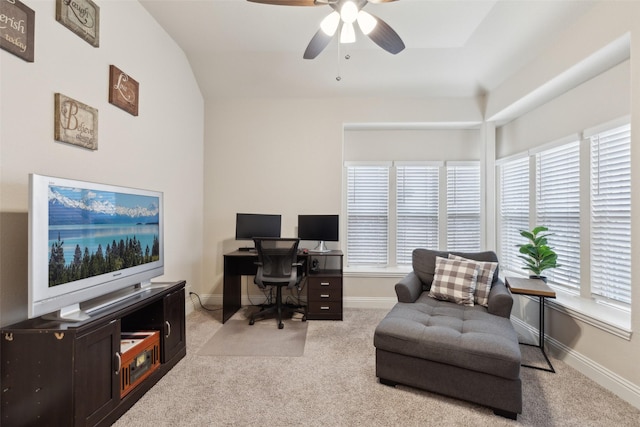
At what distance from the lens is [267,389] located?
199 centimetres

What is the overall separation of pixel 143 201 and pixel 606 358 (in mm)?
3639

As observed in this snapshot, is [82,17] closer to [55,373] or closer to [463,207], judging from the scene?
[55,373]

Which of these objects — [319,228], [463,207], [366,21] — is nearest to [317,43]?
[366,21]

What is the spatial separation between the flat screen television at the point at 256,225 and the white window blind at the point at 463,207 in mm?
2432

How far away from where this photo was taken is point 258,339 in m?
2.79

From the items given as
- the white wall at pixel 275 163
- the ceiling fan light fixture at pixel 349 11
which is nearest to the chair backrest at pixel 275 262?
the white wall at pixel 275 163

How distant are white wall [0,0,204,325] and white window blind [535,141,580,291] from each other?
13.3 ft

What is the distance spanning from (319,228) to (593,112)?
2866 millimetres

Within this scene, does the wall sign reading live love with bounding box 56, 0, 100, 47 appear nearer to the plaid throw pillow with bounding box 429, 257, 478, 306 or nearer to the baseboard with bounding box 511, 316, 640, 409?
the plaid throw pillow with bounding box 429, 257, 478, 306

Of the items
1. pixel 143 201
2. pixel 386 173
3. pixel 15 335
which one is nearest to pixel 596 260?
pixel 386 173

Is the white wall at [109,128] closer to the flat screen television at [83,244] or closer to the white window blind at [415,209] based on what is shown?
the flat screen television at [83,244]

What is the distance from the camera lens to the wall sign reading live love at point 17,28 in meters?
1.55

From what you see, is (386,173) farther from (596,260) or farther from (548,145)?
(596,260)

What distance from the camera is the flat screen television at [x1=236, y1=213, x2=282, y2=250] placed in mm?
3539
